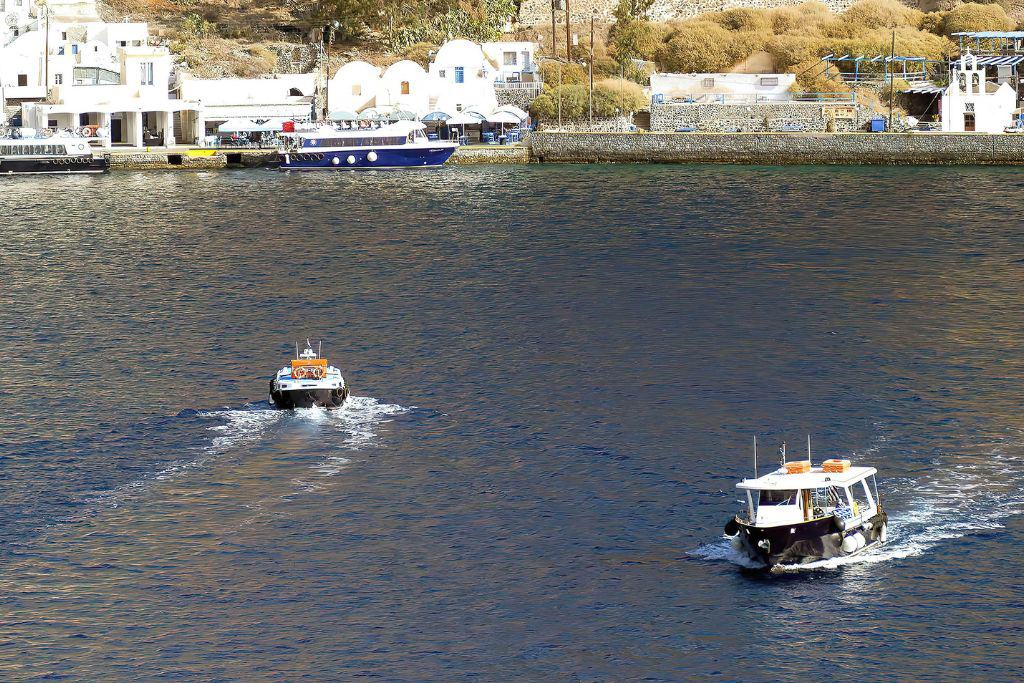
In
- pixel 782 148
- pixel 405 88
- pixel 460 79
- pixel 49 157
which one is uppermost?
pixel 460 79

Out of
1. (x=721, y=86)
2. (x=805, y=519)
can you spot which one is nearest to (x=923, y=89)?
(x=721, y=86)

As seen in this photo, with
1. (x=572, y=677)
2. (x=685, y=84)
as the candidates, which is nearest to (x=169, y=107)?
(x=685, y=84)

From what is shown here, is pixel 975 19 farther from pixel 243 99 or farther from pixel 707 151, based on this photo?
pixel 243 99

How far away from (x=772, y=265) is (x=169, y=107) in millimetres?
79369

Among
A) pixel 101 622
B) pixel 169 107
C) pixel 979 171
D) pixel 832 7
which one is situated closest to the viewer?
pixel 101 622

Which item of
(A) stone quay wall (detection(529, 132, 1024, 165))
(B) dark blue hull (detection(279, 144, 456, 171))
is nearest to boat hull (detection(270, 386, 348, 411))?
(B) dark blue hull (detection(279, 144, 456, 171))

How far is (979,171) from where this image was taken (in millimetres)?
138250

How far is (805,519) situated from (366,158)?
111141mm

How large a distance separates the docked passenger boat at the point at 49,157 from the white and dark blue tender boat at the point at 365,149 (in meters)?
17.8

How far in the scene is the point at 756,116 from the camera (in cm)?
15138

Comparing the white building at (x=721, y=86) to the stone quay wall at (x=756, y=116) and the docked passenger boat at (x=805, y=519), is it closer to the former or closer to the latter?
the stone quay wall at (x=756, y=116)

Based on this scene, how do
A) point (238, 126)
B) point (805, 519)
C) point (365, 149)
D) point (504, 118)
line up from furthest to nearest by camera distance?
point (504, 118)
point (238, 126)
point (365, 149)
point (805, 519)

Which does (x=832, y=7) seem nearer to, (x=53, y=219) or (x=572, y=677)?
(x=53, y=219)

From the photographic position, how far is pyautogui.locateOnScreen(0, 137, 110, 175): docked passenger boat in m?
143
